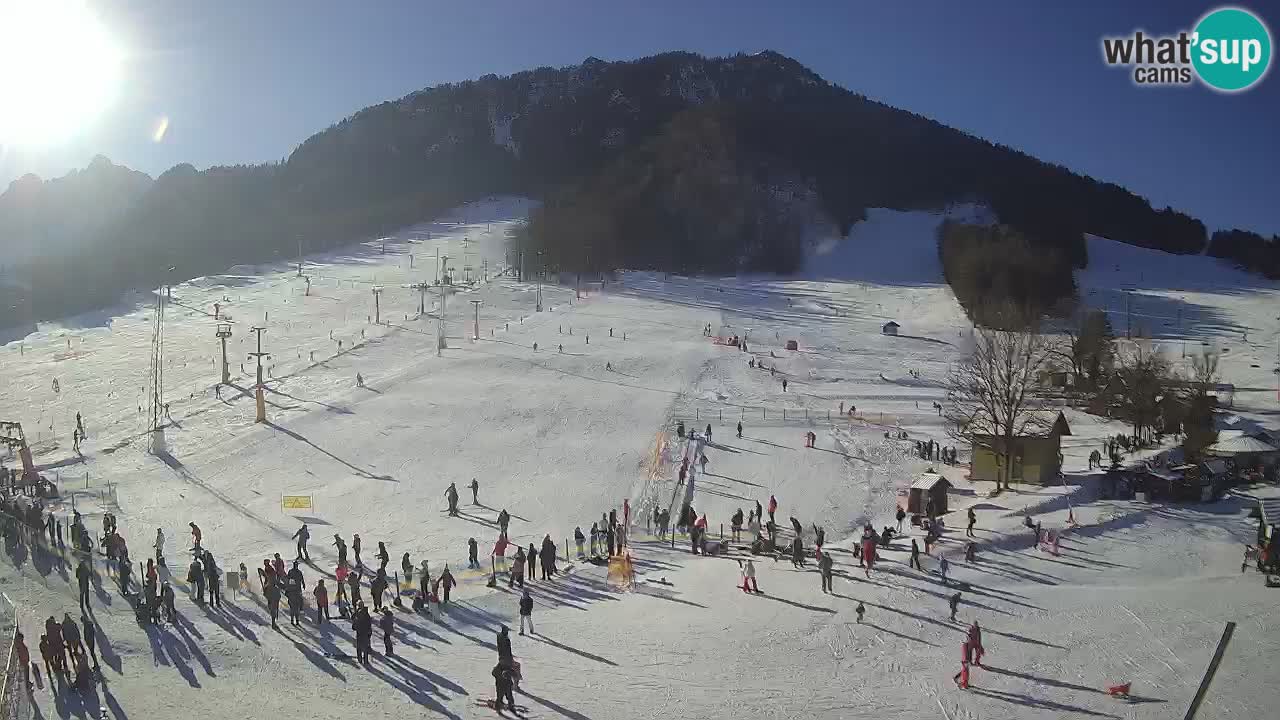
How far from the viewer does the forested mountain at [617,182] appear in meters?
99.2

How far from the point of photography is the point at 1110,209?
4892 inches

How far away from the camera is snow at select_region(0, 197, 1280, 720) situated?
1188 centimetres

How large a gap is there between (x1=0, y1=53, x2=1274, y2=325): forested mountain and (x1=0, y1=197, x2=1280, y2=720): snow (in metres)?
34.2

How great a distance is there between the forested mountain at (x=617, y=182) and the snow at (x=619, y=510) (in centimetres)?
3422

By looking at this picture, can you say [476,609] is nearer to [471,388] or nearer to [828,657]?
[828,657]

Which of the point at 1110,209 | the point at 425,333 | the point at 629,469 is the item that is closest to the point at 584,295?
the point at 425,333

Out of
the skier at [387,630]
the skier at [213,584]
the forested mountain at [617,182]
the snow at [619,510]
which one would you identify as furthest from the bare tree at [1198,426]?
the forested mountain at [617,182]

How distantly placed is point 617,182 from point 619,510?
325 ft

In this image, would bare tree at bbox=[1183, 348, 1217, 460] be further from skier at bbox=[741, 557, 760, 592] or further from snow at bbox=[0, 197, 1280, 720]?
skier at bbox=[741, 557, 760, 592]

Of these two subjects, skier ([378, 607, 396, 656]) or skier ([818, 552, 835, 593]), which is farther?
skier ([818, 552, 835, 593])

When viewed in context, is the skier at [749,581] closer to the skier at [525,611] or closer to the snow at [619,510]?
the snow at [619,510]

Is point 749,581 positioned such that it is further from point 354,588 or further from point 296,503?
point 296,503

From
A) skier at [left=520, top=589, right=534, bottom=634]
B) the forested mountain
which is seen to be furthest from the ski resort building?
the forested mountain

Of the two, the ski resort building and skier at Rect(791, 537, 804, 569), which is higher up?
the ski resort building
